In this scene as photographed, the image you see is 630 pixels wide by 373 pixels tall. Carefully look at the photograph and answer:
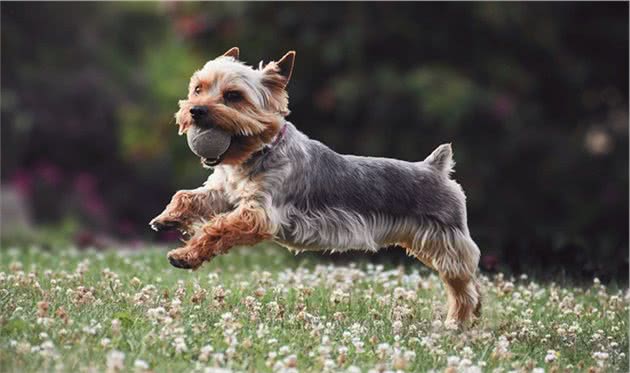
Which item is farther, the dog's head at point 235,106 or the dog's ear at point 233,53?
the dog's ear at point 233,53

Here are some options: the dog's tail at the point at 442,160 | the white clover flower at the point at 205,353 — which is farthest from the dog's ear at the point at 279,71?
the white clover flower at the point at 205,353

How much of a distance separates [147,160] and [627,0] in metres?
11.5

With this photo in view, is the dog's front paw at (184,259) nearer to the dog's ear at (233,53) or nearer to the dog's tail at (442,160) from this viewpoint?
the dog's ear at (233,53)

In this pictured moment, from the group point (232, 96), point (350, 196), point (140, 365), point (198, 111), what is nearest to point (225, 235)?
point (198, 111)

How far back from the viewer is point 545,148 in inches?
791

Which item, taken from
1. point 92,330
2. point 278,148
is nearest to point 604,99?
point 278,148

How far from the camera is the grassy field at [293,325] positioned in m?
6.34

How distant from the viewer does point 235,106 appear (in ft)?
24.6

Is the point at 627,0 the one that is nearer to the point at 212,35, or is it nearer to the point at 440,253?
the point at 212,35

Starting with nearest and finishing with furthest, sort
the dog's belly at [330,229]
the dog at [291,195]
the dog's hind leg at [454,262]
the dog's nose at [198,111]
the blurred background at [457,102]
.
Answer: the dog's nose at [198,111], the dog at [291,195], the dog's belly at [330,229], the dog's hind leg at [454,262], the blurred background at [457,102]

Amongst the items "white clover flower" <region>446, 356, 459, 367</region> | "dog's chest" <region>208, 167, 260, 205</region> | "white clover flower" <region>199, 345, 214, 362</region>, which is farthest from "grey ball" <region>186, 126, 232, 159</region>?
"white clover flower" <region>446, 356, 459, 367</region>

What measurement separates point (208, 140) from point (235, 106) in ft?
1.11

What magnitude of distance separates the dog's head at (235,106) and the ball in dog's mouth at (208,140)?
37 millimetres

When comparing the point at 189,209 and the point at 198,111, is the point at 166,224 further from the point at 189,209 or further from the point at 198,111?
the point at 198,111
